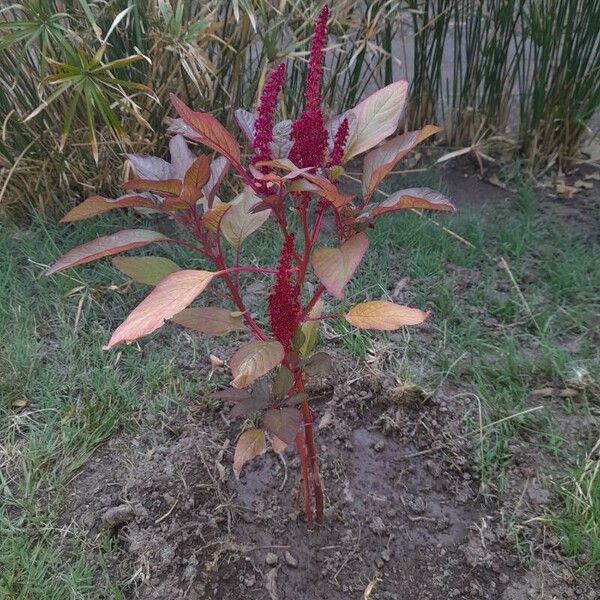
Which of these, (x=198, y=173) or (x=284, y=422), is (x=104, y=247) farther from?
(x=284, y=422)

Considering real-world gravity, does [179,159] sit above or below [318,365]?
above

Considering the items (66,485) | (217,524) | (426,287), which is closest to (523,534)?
(217,524)

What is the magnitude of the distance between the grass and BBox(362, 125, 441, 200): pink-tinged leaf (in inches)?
30.9

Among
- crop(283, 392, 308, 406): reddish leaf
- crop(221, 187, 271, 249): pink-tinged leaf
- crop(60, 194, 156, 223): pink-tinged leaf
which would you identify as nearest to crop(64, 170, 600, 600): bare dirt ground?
crop(283, 392, 308, 406): reddish leaf

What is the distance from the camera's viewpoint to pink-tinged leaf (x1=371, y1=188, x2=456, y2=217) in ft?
3.22

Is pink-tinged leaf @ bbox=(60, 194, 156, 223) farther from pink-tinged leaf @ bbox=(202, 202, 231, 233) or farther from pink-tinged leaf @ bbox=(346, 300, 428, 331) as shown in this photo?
pink-tinged leaf @ bbox=(346, 300, 428, 331)

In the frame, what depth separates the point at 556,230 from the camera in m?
2.40

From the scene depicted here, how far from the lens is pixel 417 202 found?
989 millimetres

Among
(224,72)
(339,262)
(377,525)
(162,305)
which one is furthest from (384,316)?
(224,72)

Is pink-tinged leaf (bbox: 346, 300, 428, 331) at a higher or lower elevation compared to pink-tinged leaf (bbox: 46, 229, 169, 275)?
lower

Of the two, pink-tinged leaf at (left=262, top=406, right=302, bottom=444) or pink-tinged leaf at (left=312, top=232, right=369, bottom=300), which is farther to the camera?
pink-tinged leaf at (left=262, top=406, right=302, bottom=444)

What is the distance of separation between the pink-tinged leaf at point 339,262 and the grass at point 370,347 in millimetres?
813

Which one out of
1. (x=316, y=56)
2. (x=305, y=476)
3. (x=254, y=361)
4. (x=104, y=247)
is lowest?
(x=305, y=476)

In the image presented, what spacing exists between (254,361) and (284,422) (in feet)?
0.57
